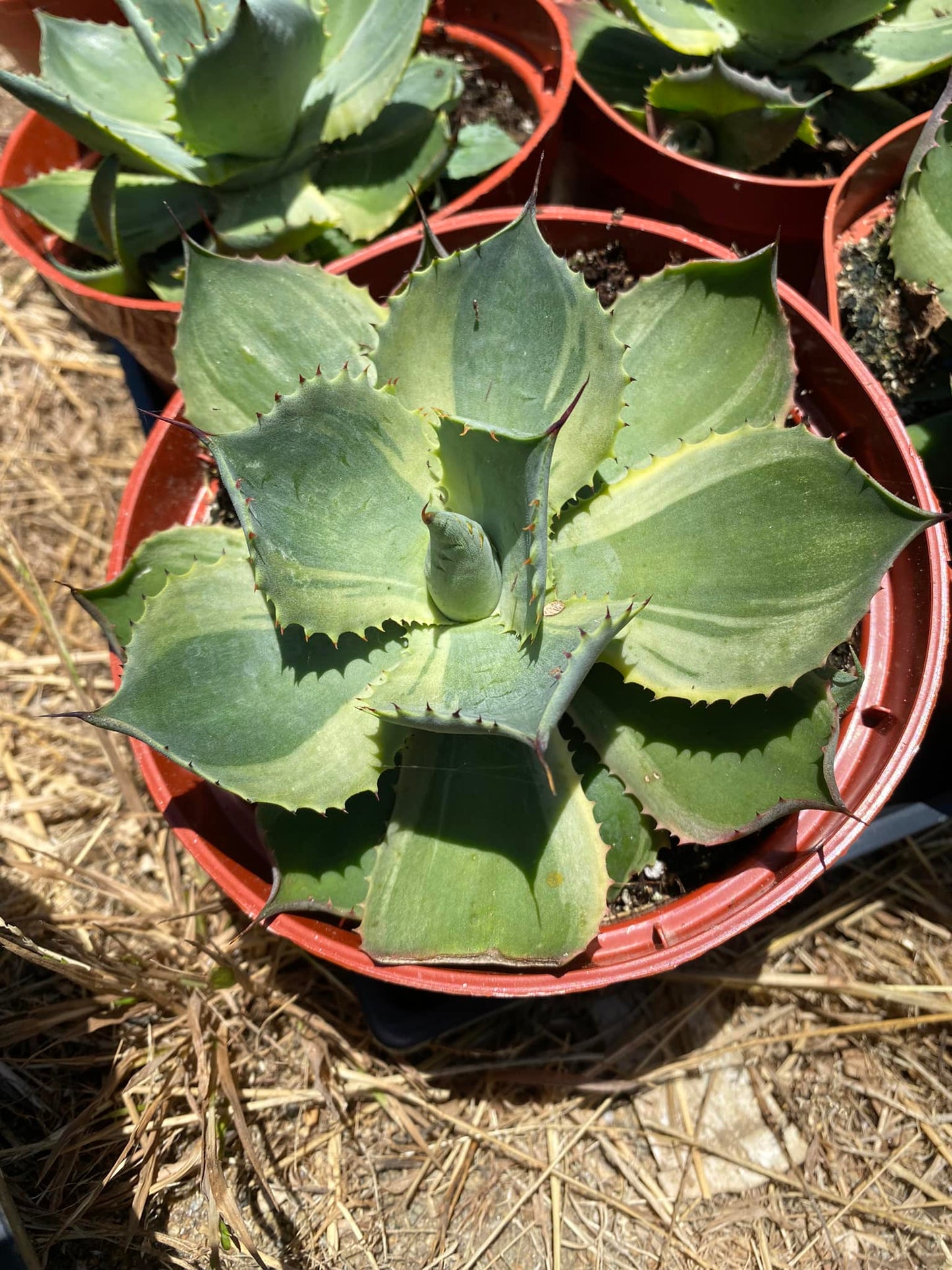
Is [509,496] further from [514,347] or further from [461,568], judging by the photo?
[514,347]

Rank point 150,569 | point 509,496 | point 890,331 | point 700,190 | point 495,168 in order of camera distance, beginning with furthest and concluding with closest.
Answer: point 495,168
point 700,190
point 890,331
point 150,569
point 509,496

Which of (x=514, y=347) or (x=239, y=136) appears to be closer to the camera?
(x=514, y=347)

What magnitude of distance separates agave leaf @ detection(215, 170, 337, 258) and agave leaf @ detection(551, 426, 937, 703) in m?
0.75

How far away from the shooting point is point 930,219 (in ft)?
4.33

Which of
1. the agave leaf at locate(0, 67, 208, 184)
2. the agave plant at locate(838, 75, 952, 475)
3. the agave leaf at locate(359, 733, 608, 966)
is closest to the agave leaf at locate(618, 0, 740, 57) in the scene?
the agave plant at locate(838, 75, 952, 475)

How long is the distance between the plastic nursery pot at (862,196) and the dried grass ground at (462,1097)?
3.37 feet

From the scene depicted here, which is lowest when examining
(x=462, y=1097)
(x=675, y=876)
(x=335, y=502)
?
(x=462, y=1097)

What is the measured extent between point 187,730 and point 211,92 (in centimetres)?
94

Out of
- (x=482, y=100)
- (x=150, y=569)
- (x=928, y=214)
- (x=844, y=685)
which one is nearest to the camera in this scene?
(x=844, y=685)

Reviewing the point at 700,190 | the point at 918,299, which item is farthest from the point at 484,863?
the point at 700,190

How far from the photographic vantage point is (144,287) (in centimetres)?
162

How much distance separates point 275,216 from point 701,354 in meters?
0.78

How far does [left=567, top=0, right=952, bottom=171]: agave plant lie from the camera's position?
1.45 meters

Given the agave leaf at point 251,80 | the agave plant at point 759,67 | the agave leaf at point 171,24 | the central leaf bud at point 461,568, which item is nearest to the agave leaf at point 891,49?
the agave plant at point 759,67
